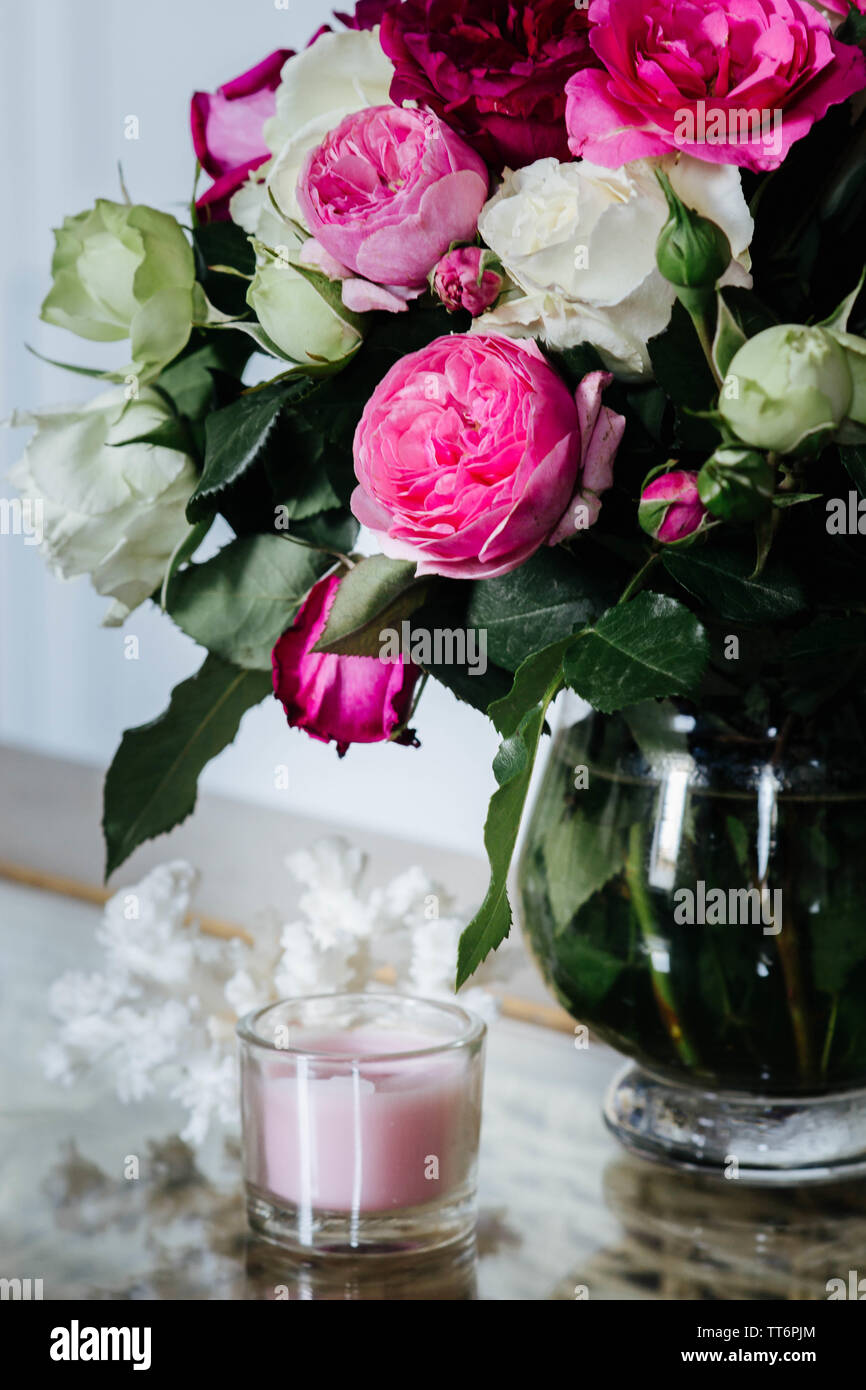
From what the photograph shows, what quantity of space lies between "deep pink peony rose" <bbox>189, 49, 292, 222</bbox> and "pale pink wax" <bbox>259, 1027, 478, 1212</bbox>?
31cm

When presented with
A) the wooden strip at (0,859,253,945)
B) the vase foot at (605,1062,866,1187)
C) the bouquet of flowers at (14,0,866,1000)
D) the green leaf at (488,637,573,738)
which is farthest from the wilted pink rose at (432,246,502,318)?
the wooden strip at (0,859,253,945)

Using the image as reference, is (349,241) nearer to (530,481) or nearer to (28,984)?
(530,481)

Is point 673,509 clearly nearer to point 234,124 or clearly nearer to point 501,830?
point 501,830

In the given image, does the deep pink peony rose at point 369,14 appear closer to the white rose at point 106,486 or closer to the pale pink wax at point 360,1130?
the white rose at point 106,486

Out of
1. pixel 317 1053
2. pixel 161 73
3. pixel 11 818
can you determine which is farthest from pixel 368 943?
pixel 161 73

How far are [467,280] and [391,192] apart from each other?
39 millimetres

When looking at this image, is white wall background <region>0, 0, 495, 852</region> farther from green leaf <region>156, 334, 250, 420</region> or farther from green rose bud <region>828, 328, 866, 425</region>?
green rose bud <region>828, 328, 866, 425</region>

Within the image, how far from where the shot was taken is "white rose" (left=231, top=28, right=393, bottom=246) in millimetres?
453

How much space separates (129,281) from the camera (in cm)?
49

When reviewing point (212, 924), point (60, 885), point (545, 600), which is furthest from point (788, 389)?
point (60, 885)

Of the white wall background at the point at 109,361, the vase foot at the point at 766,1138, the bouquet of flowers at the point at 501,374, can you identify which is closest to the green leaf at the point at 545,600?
the bouquet of flowers at the point at 501,374

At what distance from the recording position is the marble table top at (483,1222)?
479 mm

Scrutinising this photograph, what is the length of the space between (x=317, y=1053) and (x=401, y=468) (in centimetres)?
20
